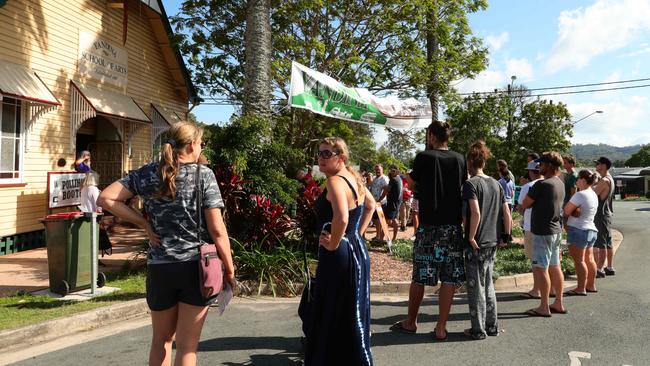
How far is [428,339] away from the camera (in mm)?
4934

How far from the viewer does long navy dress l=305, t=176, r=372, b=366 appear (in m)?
3.54

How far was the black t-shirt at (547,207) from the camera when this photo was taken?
569 centimetres

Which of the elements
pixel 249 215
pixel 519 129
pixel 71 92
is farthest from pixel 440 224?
pixel 519 129

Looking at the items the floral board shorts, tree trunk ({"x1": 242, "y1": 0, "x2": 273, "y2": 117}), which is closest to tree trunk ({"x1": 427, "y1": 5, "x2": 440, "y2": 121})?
tree trunk ({"x1": 242, "y1": 0, "x2": 273, "y2": 117})

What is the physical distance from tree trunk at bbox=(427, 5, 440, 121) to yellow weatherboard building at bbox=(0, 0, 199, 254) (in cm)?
800

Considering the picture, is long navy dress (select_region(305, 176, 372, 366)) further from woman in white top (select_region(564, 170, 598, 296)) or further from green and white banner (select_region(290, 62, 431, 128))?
green and white banner (select_region(290, 62, 431, 128))

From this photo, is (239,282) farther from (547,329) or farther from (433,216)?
(547,329)

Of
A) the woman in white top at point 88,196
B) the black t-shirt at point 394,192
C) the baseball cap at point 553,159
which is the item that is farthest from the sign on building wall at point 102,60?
the baseball cap at point 553,159

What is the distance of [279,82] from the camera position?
14406mm

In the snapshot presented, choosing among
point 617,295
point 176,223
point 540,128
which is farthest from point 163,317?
point 540,128

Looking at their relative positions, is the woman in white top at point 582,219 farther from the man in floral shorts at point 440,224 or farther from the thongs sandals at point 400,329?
the thongs sandals at point 400,329

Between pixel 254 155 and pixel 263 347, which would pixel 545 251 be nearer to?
pixel 263 347

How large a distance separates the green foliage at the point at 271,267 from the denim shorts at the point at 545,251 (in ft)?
10.8

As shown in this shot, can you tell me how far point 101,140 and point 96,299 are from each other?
29.6ft
